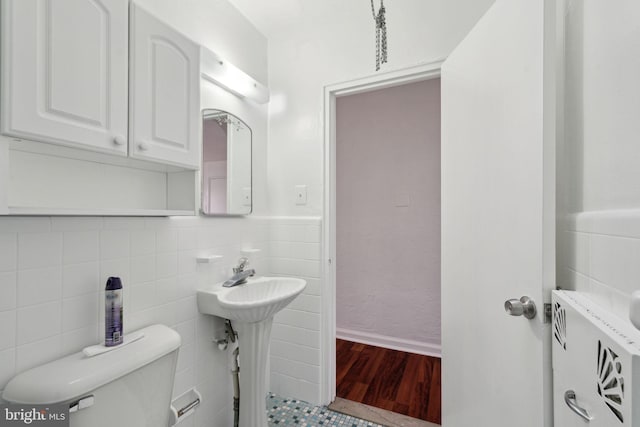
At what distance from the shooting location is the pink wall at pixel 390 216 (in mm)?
2455

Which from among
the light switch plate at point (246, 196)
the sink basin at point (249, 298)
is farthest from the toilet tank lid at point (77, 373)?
the light switch plate at point (246, 196)

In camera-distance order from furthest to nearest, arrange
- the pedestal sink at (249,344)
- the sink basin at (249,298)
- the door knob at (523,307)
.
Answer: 1. the pedestal sink at (249,344)
2. the sink basin at (249,298)
3. the door knob at (523,307)

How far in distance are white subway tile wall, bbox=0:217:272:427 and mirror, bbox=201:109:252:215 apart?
3.9 inches

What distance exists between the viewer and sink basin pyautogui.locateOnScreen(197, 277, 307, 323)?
1230mm

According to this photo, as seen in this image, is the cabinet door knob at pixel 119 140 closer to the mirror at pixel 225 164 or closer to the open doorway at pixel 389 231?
the mirror at pixel 225 164

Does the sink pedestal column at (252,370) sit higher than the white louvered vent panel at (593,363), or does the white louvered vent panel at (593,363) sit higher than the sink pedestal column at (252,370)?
the white louvered vent panel at (593,363)

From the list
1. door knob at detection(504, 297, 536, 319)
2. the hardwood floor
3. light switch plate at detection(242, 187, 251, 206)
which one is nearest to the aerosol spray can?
light switch plate at detection(242, 187, 251, 206)

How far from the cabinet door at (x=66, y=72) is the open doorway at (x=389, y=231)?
1882mm

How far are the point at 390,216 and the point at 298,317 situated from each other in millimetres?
1272

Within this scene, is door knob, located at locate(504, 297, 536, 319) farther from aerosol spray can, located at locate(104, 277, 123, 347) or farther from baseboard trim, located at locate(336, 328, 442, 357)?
baseboard trim, located at locate(336, 328, 442, 357)

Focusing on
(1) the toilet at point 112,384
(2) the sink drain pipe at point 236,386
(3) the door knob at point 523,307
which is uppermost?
(3) the door knob at point 523,307

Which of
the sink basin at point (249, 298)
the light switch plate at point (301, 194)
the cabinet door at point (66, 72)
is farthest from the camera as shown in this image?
the light switch plate at point (301, 194)

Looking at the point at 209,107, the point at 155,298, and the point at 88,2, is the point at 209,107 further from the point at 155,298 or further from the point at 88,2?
the point at 155,298

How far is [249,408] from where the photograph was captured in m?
1.42
